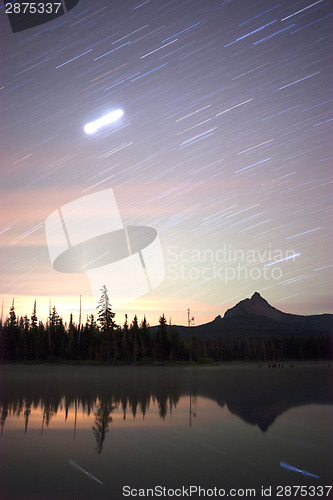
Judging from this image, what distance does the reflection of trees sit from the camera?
14961mm

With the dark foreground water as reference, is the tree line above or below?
above

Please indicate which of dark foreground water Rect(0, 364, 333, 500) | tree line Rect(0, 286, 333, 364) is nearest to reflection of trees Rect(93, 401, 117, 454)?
dark foreground water Rect(0, 364, 333, 500)

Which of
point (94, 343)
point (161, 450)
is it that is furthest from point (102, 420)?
point (94, 343)

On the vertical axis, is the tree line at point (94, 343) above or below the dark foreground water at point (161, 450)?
above

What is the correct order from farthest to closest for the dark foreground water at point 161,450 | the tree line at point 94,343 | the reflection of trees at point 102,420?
1. the tree line at point 94,343
2. the reflection of trees at point 102,420
3. the dark foreground water at point 161,450

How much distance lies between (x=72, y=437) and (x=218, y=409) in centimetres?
981

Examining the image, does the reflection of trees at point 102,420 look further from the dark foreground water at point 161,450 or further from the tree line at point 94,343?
the tree line at point 94,343

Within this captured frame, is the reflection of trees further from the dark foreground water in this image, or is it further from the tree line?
the tree line

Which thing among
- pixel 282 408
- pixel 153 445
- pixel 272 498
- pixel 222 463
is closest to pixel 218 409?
pixel 282 408

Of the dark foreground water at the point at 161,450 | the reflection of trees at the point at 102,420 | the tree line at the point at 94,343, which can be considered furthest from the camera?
the tree line at the point at 94,343

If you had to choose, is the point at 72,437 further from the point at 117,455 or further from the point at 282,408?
the point at 282,408

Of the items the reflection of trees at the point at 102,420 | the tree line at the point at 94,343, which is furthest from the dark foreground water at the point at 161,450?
the tree line at the point at 94,343

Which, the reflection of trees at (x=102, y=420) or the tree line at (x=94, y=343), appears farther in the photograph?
the tree line at (x=94, y=343)

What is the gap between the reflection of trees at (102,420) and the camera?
15.0m
